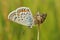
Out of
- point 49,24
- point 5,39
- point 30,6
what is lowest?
point 5,39

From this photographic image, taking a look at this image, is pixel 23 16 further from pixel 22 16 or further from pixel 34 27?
pixel 34 27

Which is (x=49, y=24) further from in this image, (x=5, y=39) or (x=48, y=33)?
(x=5, y=39)

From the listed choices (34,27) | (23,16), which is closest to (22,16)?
(23,16)

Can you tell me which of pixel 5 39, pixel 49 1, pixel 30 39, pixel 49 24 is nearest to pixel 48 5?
pixel 49 1
